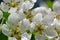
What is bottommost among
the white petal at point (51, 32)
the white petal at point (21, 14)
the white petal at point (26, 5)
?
the white petal at point (51, 32)

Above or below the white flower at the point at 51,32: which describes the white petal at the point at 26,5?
above

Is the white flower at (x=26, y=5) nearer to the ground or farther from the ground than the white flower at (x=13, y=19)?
farther from the ground

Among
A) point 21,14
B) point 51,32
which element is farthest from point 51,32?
point 21,14

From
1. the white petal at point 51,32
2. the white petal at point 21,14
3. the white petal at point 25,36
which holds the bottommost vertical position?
the white petal at point 25,36

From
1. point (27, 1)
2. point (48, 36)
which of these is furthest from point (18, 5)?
point (48, 36)

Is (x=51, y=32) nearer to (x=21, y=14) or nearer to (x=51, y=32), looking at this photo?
(x=51, y=32)

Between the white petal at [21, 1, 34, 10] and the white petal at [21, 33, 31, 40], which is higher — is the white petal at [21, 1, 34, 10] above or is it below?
above

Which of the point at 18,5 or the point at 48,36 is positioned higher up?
the point at 18,5

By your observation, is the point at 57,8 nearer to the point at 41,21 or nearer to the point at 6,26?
the point at 41,21
